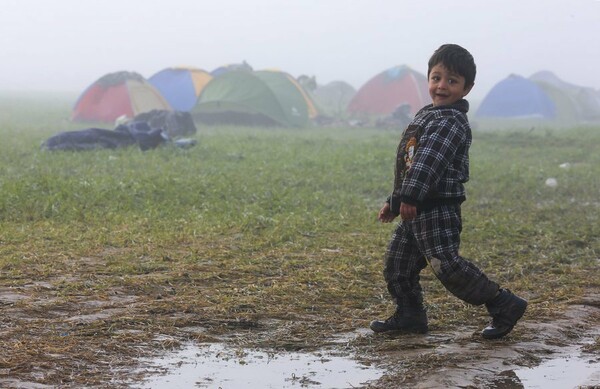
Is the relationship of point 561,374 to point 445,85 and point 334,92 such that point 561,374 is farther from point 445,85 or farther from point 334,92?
point 334,92

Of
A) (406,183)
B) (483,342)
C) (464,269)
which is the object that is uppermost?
(406,183)

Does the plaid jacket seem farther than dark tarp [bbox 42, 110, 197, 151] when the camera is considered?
No

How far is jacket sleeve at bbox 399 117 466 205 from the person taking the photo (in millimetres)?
4586

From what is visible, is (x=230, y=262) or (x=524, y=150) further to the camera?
(x=524, y=150)

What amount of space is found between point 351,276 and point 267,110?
1893 cm

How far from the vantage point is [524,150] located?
17469 millimetres

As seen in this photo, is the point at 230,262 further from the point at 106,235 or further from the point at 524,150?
the point at 524,150

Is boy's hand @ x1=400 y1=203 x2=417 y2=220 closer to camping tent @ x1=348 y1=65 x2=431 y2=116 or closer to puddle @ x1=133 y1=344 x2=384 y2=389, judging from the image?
puddle @ x1=133 y1=344 x2=384 y2=389

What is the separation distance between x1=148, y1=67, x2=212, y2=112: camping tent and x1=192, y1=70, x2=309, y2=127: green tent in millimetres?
993

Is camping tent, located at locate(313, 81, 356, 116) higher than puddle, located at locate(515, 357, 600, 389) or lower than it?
higher

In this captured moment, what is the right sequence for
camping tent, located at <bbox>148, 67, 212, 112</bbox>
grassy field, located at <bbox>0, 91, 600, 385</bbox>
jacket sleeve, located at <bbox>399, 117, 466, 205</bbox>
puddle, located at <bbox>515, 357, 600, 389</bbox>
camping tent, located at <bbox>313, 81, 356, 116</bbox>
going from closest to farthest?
puddle, located at <bbox>515, 357, 600, 389</bbox>, jacket sleeve, located at <bbox>399, 117, 466, 205</bbox>, grassy field, located at <bbox>0, 91, 600, 385</bbox>, camping tent, located at <bbox>148, 67, 212, 112</bbox>, camping tent, located at <bbox>313, 81, 356, 116</bbox>

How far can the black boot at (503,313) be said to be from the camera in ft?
15.3

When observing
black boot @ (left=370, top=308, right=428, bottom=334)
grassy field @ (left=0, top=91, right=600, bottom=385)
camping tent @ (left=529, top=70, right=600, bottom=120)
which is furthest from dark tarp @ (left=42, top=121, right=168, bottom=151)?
camping tent @ (left=529, top=70, right=600, bottom=120)

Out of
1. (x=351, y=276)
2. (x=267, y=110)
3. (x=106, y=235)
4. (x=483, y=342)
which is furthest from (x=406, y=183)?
(x=267, y=110)
